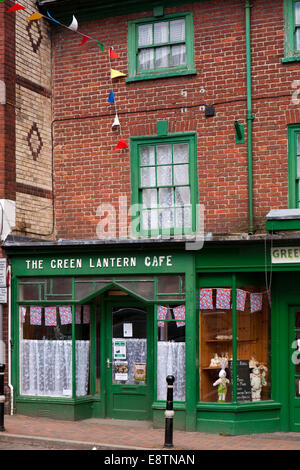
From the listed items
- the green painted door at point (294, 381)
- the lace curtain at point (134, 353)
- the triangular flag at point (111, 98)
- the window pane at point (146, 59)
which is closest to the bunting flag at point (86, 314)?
the lace curtain at point (134, 353)

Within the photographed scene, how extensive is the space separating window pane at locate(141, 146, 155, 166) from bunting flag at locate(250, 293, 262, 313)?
3266 millimetres

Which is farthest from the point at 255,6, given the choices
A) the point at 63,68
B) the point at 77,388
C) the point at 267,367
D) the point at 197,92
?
the point at 77,388

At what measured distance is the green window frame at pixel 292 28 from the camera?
13008mm

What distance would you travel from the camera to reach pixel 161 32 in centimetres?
1394

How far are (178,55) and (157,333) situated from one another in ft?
17.5

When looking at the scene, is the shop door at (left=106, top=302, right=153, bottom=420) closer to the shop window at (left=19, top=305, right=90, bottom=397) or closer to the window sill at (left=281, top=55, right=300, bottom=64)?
the shop window at (left=19, top=305, right=90, bottom=397)

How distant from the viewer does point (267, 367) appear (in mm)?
12727

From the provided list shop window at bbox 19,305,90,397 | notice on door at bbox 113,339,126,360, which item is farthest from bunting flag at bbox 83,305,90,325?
notice on door at bbox 113,339,126,360

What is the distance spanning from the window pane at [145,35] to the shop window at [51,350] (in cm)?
531

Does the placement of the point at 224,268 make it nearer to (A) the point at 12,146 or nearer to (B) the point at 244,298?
(B) the point at 244,298

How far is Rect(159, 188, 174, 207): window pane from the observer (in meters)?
13.7

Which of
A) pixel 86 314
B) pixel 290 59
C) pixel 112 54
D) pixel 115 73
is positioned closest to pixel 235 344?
pixel 86 314

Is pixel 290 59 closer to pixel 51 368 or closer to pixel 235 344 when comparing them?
pixel 235 344

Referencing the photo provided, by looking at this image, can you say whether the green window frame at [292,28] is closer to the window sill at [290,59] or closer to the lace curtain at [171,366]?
the window sill at [290,59]
